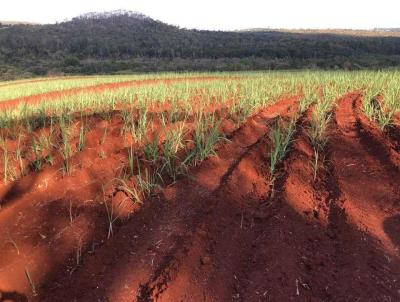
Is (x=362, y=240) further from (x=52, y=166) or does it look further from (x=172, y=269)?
(x=52, y=166)

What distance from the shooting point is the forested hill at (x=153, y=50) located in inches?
1395

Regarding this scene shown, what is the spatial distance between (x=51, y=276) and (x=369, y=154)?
342 cm

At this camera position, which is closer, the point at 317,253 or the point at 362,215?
the point at 317,253

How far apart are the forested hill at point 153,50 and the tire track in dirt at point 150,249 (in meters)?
27.4

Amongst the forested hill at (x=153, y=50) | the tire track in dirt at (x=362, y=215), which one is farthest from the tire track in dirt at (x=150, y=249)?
the forested hill at (x=153, y=50)

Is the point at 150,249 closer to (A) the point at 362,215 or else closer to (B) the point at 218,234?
(B) the point at 218,234

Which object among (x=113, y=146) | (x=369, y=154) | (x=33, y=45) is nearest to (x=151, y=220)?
(x=113, y=146)

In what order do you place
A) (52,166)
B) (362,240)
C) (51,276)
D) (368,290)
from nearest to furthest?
(368,290) → (51,276) → (362,240) → (52,166)

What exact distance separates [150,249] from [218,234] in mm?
484

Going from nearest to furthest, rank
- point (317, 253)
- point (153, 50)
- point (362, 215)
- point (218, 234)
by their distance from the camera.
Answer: point (317, 253) → point (218, 234) → point (362, 215) → point (153, 50)

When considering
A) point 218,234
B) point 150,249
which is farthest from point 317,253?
point 150,249

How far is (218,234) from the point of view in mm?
3148

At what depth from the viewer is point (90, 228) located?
11.1 feet

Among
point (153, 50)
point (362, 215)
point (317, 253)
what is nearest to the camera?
point (317, 253)
